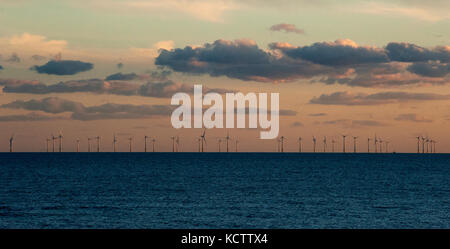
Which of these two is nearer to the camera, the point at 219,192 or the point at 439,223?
the point at 439,223

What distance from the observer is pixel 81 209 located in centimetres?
6981

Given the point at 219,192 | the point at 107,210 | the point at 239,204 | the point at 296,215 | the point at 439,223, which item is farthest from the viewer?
the point at 219,192

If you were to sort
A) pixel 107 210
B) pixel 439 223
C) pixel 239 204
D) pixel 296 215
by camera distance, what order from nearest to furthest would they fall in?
pixel 439 223, pixel 296 215, pixel 107 210, pixel 239 204

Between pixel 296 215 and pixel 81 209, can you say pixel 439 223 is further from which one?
pixel 81 209
